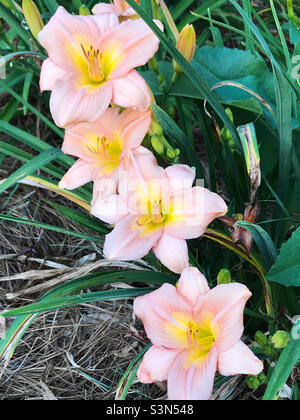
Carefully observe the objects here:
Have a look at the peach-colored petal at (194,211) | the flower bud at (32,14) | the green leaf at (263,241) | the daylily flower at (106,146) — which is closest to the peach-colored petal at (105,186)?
the daylily flower at (106,146)

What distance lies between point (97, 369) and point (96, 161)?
1.54ft

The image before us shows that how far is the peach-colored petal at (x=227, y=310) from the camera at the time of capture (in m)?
0.73

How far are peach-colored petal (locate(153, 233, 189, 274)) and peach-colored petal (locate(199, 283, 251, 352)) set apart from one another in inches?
2.3

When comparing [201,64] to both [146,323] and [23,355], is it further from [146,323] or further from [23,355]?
[23,355]

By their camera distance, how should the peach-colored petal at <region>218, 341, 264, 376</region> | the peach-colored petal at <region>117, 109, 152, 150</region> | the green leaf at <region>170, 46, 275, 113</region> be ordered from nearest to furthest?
1. the peach-colored petal at <region>218, 341, 264, 376</region>
2. the peach-colored petal at <region>117, 109, 152, 150</region>
3. the green leaf at <region>170, 46, 275, 113</region>


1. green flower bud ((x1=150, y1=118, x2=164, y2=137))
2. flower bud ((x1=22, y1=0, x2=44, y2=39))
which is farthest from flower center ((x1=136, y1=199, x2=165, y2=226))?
flower bud ((x1=22, y1=0, x2=44, y2=39))

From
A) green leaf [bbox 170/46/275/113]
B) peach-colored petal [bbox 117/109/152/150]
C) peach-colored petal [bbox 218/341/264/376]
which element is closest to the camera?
peach-colored petal [bbox 218/341/264/376]

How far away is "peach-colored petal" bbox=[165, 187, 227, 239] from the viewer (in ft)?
2.47

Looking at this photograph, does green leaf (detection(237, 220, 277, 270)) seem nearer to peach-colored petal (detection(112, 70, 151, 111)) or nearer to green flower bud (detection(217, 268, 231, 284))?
green flower bud (detection(217, 268, 231, 284))

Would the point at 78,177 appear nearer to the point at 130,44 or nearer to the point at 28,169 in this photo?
the point at 28,169

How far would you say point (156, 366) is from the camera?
774mm

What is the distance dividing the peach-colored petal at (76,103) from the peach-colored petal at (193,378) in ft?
1.26

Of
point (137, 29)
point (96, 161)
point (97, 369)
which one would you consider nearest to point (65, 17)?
point (137, 29)

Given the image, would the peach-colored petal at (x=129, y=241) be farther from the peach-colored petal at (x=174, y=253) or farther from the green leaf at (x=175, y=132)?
the green leaf at (x=175, y=132)
